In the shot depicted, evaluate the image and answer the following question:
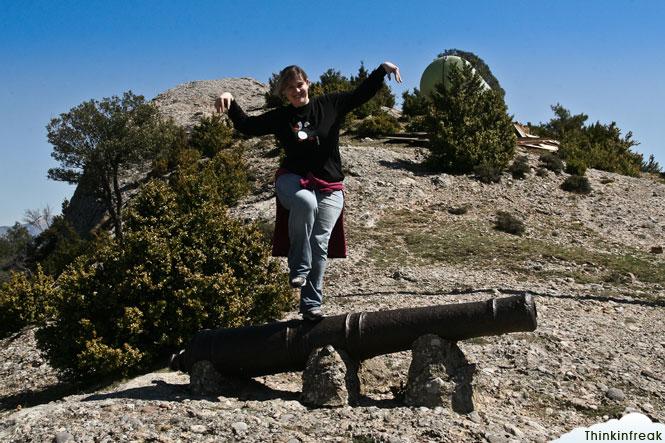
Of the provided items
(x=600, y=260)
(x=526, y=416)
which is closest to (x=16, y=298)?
(x=526, y=416)

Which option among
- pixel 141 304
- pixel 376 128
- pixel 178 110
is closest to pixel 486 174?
pixel 376 128

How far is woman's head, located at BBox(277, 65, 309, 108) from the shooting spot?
6672mm

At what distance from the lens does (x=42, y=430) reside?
241 inches

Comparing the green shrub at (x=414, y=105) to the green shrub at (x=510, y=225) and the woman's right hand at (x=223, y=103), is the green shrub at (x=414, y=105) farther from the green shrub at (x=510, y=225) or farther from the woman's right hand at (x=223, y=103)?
the woman's right hand at (x=223, y=103)

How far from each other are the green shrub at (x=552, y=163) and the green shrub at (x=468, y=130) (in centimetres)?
171

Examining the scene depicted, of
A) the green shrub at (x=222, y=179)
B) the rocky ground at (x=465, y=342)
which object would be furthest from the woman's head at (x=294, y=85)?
the green shrub at (x=222, y=179)

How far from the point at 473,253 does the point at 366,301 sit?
6392 millimetres

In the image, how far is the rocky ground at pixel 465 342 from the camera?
6277 mm

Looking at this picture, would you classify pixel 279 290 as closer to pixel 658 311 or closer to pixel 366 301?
pixel 366 301

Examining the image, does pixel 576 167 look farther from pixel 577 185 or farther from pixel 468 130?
pixel 468 130

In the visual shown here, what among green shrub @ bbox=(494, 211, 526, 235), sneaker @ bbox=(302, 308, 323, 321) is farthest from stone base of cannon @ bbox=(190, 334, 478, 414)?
green shrub @ bbox=(494, 211, 526, 235)

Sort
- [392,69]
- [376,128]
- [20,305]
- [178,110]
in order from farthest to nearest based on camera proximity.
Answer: [178,110], [376,128], [20,305], [392,69]

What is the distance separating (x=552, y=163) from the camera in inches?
1219

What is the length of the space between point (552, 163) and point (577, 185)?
2.51 m
